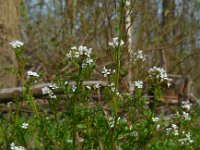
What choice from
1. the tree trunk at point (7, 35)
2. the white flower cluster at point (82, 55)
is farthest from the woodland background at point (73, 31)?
the white flower cluster at point (82, 55)

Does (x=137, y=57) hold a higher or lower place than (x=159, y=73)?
higher

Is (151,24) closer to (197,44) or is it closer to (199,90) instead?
(197,44)

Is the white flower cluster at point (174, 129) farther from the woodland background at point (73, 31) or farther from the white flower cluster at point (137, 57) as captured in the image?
the woodland background at point (73, 31)

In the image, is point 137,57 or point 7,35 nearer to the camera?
point 137,57

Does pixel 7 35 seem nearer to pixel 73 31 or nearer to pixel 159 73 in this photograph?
pixel 73 31

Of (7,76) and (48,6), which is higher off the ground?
(48,6)

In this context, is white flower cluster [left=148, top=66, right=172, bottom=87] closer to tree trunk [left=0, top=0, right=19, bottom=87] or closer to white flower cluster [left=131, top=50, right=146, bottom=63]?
white flower cluster [left=131, top=50, right=146, bottom=63]

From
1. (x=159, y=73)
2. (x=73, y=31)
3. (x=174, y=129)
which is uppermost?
(x=73, y=31)

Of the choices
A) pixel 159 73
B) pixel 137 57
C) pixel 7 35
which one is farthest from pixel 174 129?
pixel 7 35

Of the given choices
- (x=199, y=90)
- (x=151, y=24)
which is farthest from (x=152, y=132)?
(x=199, y=90)
